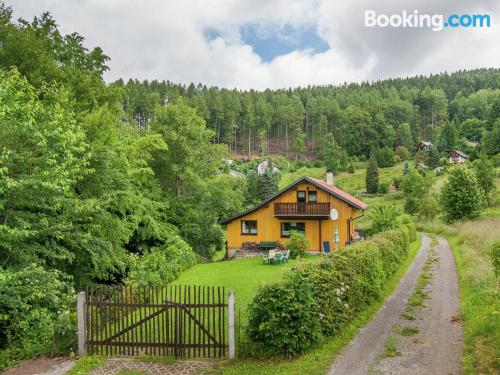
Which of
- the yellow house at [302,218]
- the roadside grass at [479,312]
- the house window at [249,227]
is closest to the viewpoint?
the roadside grass at [479,312]

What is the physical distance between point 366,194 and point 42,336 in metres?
66.4

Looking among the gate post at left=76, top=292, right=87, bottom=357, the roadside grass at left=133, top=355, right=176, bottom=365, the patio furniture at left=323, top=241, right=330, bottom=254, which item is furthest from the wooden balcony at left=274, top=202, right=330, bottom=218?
the gate post at left=76, top=292, right=87, bottom=357

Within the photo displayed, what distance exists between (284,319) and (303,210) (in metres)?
21.4

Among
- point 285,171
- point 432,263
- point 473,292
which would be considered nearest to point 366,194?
point 285,171

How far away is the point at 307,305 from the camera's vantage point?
986 cm

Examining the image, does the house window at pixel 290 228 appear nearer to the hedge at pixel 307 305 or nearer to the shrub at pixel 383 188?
the hedge at pixel 307 305

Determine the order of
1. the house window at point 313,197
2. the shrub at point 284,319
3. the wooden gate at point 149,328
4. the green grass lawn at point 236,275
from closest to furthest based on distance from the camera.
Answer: the shrub at point 284,319 < the wooden gate at point 149,328 < the green grass lawn at point 236,275 < the house window at point 313,197

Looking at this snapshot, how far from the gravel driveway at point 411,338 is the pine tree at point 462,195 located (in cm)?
2543

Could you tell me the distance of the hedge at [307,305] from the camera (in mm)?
9688

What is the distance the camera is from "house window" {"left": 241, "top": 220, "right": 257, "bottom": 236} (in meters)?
32.9

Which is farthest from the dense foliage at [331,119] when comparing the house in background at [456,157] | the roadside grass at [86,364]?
the roadside grass at [86,364]

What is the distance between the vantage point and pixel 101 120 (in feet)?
60.1

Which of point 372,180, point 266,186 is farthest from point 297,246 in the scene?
point 372,180

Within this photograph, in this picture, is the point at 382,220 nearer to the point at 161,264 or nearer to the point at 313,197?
the point at 313,197
